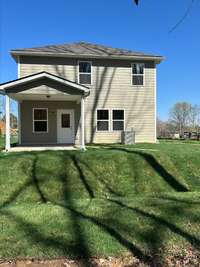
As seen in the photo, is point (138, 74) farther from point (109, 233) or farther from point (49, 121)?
point (109, 233)

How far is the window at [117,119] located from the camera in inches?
794

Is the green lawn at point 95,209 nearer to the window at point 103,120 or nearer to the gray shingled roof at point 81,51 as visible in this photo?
the window at point 103,120

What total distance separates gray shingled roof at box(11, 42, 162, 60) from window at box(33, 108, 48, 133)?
10.9ft

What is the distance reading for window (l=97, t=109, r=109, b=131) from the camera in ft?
65.4

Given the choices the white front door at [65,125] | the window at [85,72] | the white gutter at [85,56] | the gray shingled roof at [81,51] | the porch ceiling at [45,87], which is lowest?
the white front door at [65,125]

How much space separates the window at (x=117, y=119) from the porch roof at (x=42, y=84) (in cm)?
522

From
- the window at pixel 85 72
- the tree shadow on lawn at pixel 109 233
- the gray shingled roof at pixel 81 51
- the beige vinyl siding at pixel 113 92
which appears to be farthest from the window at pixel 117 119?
the tree shadow on lawn at pixel 109 233

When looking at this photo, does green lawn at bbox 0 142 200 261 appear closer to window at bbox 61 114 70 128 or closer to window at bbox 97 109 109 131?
window at bbox 61 114 70 128

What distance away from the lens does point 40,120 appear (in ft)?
62.9

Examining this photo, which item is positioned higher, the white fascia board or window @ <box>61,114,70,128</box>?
the white fascia board

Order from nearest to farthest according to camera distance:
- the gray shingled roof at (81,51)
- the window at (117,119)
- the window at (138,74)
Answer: the gray shingled roof at (81,51), the window at (117,119), the window at (138,74)

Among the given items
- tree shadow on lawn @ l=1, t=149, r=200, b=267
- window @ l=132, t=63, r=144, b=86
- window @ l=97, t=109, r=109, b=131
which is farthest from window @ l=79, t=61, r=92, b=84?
tree shadow on lawn @ l=1, t=149, r=200, b=267

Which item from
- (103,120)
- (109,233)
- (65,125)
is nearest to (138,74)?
(103,120)

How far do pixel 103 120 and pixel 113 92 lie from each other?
1803 millimetres
